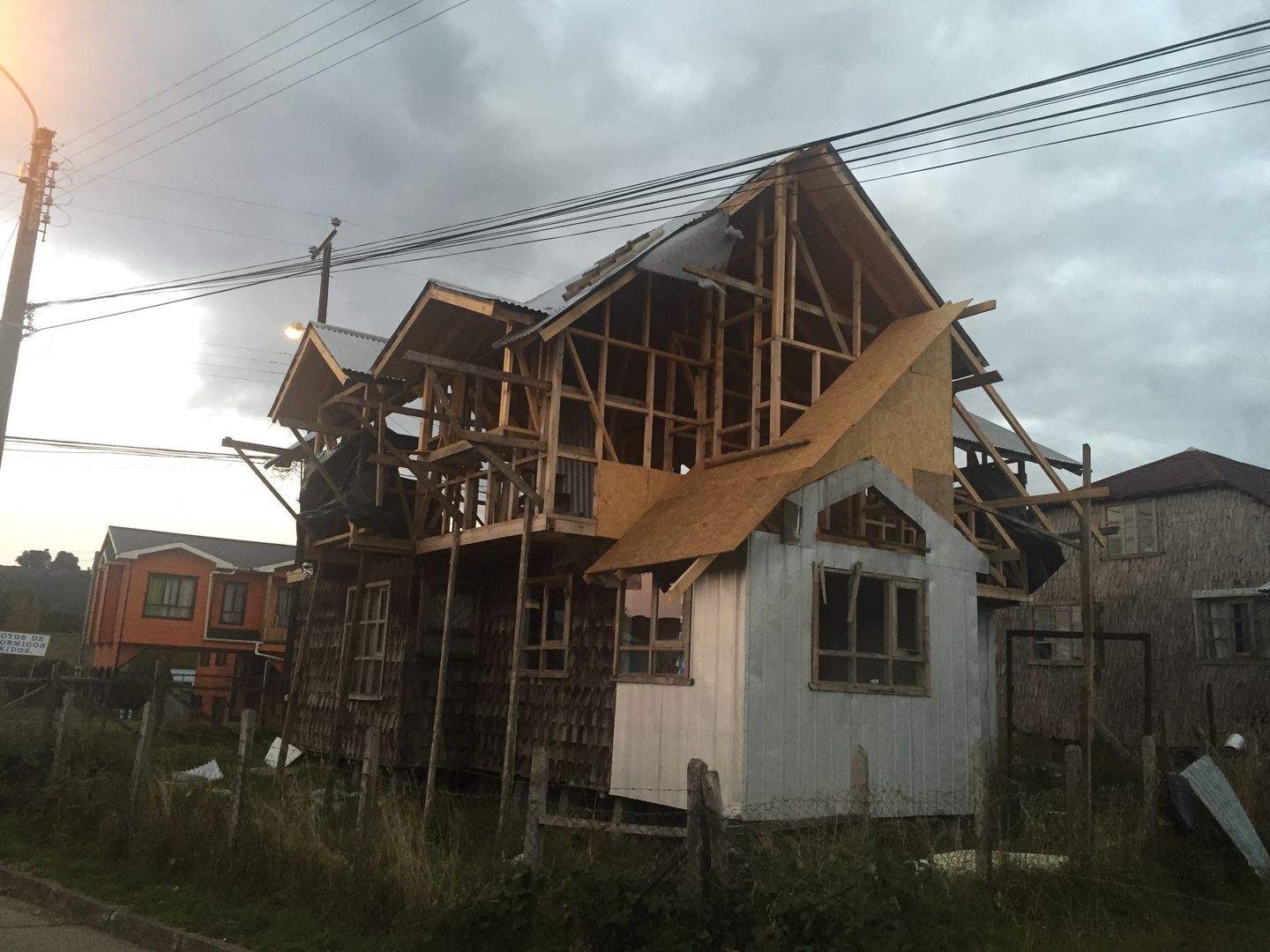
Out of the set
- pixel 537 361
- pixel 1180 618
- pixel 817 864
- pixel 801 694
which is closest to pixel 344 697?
pixel 537 361

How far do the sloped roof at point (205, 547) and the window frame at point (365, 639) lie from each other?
23707 mm

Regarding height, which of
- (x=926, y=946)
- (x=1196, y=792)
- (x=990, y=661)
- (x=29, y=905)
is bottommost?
(x=29, y=905)

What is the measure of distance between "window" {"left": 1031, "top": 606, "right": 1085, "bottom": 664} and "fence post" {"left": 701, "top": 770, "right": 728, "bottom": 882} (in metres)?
21.0

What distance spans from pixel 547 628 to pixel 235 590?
30.8m

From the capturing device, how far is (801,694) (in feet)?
39.2

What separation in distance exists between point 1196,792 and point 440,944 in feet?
21.9

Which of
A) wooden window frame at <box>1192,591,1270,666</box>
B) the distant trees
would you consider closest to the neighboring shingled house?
→ wooden window frame at <box>1192,591,1270,666</box>

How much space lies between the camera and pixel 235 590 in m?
42.4

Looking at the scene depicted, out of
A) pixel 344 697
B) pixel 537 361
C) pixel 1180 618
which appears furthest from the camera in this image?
pixel 1180 618

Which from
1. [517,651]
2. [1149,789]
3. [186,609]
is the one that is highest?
[186,609]

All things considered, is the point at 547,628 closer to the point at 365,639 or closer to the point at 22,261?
the point at 365,639

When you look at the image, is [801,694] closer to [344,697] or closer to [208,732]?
[344,697]

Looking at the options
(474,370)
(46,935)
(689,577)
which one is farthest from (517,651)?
(46,935)

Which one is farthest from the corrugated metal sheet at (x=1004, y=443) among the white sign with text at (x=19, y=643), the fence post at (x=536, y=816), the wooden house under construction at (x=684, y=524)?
the white sign with text at (x=19, y=643)
